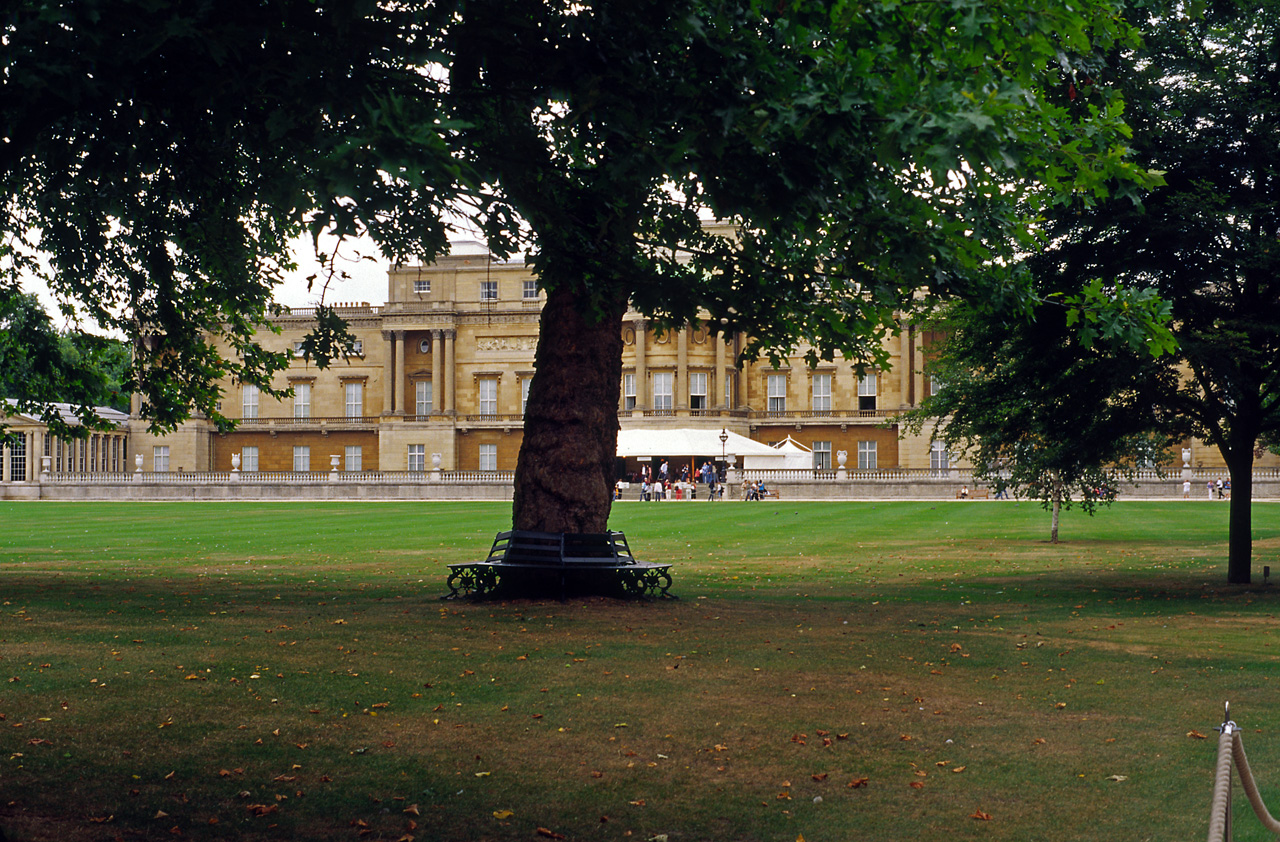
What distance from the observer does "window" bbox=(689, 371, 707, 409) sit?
3034 inches

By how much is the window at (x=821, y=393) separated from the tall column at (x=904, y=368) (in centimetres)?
443

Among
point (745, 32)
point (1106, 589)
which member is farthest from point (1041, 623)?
point (745, 32)

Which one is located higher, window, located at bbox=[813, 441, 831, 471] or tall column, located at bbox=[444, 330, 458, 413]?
tall column, located at bbox=[444, 330, 458, 413]

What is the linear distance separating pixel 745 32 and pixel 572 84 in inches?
43.4

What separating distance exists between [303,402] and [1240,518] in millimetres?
72581

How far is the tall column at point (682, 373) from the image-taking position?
7594cm

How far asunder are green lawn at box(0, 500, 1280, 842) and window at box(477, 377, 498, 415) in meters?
62.4

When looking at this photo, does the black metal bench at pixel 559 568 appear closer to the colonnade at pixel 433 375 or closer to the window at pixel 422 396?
the colonnade at pixel 433 375

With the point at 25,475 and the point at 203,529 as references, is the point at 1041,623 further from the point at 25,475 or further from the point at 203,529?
the point at 25,475

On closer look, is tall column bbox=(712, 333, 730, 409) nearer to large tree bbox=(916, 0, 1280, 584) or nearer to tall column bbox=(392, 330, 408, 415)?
tall column bbox=(392, 330, 408, 415)

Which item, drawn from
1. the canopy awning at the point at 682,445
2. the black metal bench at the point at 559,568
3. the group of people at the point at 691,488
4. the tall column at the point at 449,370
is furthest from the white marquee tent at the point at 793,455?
the black metal bench at the point at 559,568

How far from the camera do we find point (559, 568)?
46.3ft

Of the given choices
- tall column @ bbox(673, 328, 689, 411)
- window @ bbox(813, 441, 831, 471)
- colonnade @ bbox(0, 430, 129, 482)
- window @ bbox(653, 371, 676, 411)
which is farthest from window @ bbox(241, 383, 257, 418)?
window @ bbox(813, 441, 831, 471)

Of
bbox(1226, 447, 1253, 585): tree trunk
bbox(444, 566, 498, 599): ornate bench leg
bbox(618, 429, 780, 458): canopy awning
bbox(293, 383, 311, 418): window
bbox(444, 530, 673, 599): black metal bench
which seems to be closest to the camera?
bbox(444, 530, 673, 599): black metal bench
